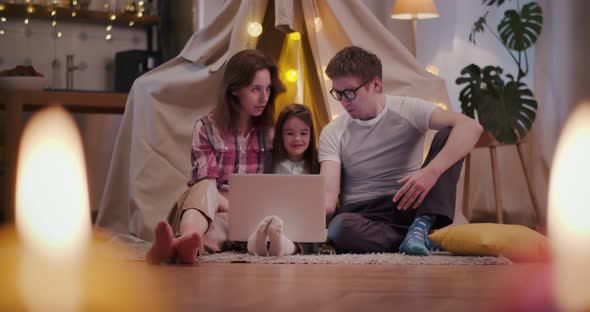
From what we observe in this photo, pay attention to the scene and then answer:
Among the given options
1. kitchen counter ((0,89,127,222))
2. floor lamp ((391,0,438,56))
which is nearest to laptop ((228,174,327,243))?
kitchen counter ((0,89,127,222))

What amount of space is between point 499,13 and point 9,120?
2.54m

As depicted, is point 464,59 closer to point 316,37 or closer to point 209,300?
point 316,37

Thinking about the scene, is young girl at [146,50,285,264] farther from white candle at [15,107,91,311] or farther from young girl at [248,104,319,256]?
white candle at [15,107,91,311]

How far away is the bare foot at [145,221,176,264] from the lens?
212 cm

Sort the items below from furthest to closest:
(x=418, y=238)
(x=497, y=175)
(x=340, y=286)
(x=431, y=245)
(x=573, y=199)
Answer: (x=497, y=175), (x=431, y=245), (x=418, y=238), (x=573, y=199), (x=340, y=286)

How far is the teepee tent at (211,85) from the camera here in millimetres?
3318

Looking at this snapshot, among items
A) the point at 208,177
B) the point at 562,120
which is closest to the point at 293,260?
the point at 208,177

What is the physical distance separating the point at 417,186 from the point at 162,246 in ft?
2.48

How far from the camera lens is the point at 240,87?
2.88 metres

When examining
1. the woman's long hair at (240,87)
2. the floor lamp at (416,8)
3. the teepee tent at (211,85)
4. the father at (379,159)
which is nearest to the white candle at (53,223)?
the woman's long hair at (240,87)

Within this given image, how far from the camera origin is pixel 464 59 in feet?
16.0

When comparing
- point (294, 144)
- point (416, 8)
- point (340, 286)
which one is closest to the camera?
point (340, 286)

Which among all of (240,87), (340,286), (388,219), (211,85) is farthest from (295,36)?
(340,286)

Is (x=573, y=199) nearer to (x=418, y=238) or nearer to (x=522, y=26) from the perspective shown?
(x=418, y=238)
